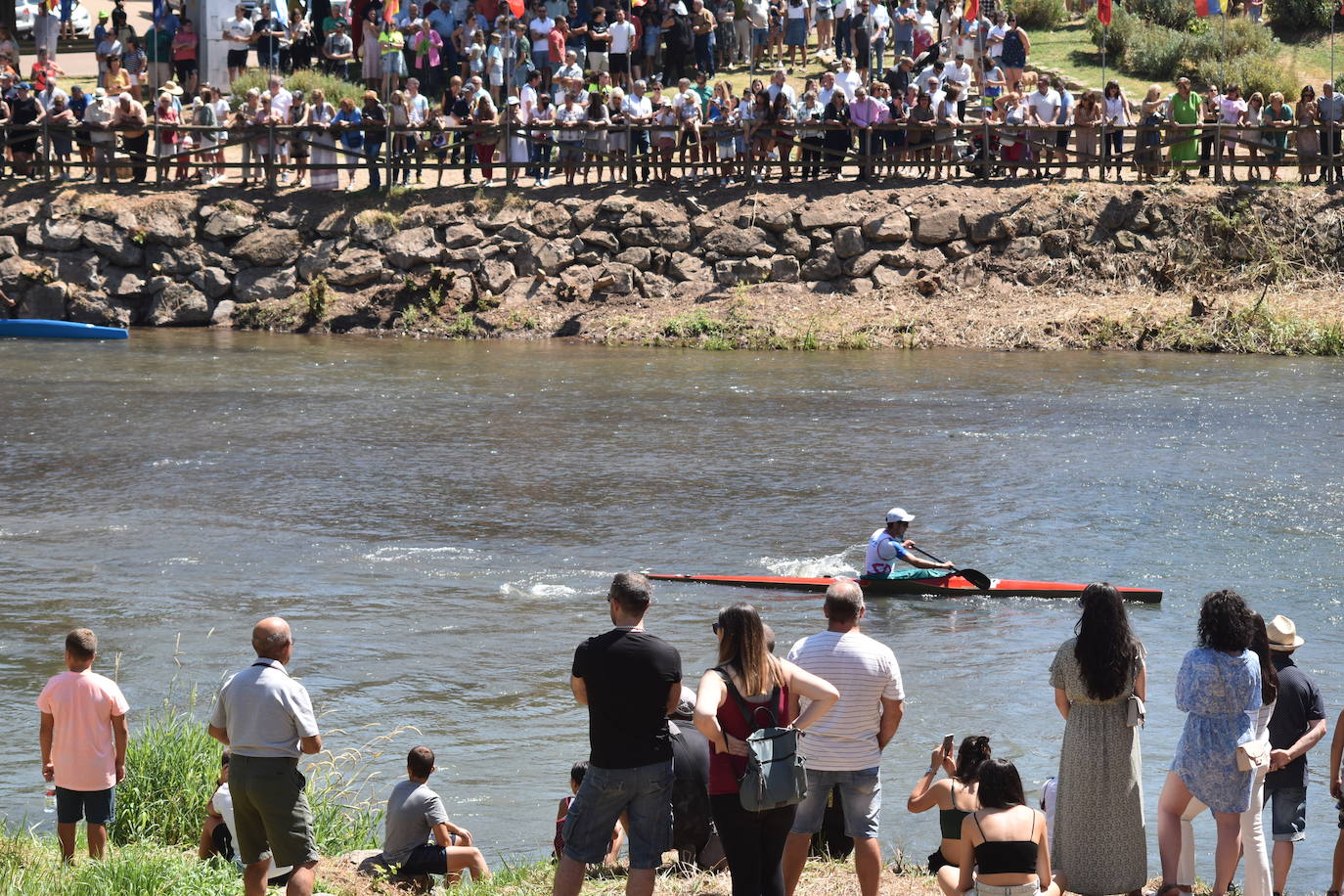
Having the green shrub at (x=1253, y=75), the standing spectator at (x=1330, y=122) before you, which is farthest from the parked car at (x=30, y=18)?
the standing spectator at (x=1330, y=122)

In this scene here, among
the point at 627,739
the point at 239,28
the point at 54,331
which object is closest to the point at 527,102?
the point at 239,28

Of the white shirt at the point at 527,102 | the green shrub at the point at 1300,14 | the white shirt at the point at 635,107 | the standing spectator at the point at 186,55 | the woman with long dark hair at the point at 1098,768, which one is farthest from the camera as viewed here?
the green shrub at the point at 1300,14

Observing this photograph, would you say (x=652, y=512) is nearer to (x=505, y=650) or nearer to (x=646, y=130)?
(x=505, y=650)

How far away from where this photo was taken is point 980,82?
29.7 m

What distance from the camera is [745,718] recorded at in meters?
6.09

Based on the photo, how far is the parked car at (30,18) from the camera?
40312 mm

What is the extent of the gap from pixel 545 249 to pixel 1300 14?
20428 millimetres

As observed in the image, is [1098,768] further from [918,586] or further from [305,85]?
[305,85]

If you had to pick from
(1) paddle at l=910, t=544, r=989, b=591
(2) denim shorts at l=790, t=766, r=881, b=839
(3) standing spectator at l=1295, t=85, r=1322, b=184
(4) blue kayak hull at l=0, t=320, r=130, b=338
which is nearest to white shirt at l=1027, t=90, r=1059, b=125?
(3) standing spectator at l=1295, t=85, r=1322, b=184

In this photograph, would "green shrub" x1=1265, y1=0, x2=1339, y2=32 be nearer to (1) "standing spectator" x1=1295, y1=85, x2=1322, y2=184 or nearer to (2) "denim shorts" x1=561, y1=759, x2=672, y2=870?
(1) "standing spectator" x1=1295, y1=85, x2=1322, y2=184

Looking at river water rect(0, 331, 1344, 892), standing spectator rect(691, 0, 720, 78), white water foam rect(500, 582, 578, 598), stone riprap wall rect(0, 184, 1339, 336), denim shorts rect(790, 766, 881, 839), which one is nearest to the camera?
denim shorts rect(790, 766, 881, 839)

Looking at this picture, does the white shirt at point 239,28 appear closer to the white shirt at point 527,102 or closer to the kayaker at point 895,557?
the white shirt at point 527,102

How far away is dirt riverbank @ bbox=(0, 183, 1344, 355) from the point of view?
2706 centimetres

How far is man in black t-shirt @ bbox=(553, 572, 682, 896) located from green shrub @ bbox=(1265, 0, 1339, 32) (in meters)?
36.0
